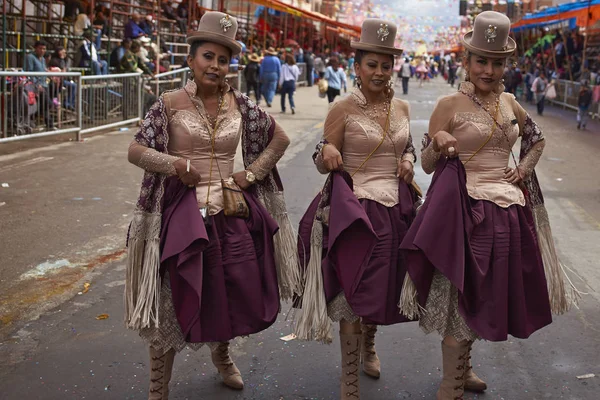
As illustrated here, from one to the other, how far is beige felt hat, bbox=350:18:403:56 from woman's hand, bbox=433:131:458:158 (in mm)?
524

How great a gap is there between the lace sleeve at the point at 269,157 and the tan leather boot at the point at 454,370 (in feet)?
4.02

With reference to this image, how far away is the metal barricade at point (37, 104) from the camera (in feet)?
39.9

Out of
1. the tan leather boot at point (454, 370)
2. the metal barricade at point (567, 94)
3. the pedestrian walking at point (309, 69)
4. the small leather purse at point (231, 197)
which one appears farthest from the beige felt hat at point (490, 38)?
the pedestrian walking at point (309, 69)

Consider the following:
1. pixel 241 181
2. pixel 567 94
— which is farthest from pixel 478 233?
pixel 567 94

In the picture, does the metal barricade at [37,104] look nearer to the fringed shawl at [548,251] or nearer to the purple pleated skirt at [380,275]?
the purple pleated skirt at [380,275]

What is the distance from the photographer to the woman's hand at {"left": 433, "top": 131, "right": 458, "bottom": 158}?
12.6 feet

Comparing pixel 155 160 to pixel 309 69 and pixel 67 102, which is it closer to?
pixel 67 102

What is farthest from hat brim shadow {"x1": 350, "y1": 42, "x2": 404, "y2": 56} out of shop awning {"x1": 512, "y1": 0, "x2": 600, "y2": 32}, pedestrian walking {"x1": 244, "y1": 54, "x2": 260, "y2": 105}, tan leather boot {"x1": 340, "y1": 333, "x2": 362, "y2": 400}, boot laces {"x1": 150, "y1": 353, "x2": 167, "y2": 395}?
pedestrian walking {"x1": 244, "y1": 54, "x2": 260, "y2": 105}

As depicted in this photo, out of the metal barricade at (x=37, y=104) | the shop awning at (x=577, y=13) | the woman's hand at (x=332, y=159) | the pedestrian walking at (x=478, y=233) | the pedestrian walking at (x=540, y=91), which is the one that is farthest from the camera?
the pedestrian walking at (x=540, y=91)

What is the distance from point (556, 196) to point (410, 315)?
7038mm

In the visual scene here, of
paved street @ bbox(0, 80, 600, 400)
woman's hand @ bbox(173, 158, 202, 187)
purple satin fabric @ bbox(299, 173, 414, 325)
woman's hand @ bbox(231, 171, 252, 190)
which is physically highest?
woman's hand @ bbox(173, 158, 202, 187)

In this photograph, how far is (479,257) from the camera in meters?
3.82

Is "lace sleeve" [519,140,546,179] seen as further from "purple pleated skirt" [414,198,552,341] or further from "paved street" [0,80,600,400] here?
"paved street" [0,80,600,400]

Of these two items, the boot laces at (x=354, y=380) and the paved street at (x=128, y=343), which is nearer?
the boot laces at (x=354, y=380)
